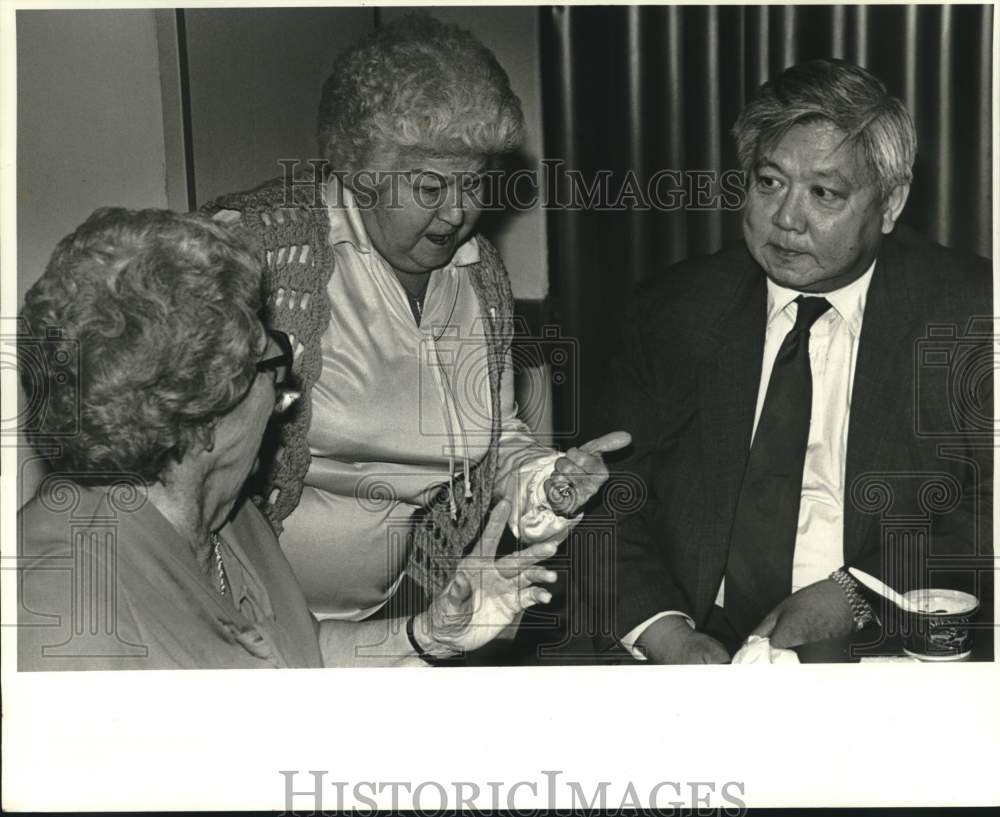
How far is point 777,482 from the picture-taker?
7.50 feet

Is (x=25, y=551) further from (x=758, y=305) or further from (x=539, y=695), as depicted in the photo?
(x=758, y=305)

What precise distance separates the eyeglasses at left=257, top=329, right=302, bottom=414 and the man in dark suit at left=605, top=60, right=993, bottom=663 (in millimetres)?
656

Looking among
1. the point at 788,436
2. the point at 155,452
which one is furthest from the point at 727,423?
the point at 155,452

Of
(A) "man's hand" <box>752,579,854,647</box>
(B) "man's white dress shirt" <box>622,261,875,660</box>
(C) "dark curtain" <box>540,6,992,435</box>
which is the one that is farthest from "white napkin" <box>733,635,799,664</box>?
(C) "dark curtain" <box>540,6,992,435</box>

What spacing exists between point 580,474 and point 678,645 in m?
0.38

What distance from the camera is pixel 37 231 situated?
219 cm

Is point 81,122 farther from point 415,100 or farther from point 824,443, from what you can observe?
point 824,443

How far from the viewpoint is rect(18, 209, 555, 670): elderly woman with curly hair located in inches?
68.3

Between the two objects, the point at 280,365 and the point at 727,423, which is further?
the point at 727,423

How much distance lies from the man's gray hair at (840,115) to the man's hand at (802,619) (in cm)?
77

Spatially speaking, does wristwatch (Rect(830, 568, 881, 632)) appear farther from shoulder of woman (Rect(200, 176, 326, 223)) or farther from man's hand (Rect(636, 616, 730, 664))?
shoulder of woman (Rect(200, 176, 326, 223))

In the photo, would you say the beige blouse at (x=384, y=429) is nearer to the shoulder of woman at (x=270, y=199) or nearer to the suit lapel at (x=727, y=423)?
the shoulder of woman at (x=270, y=199)

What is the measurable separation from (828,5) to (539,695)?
1.44 meters

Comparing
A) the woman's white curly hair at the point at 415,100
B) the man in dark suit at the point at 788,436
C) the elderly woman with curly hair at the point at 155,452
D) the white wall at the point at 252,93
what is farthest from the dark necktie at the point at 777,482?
the white wall at the point at 252,93
